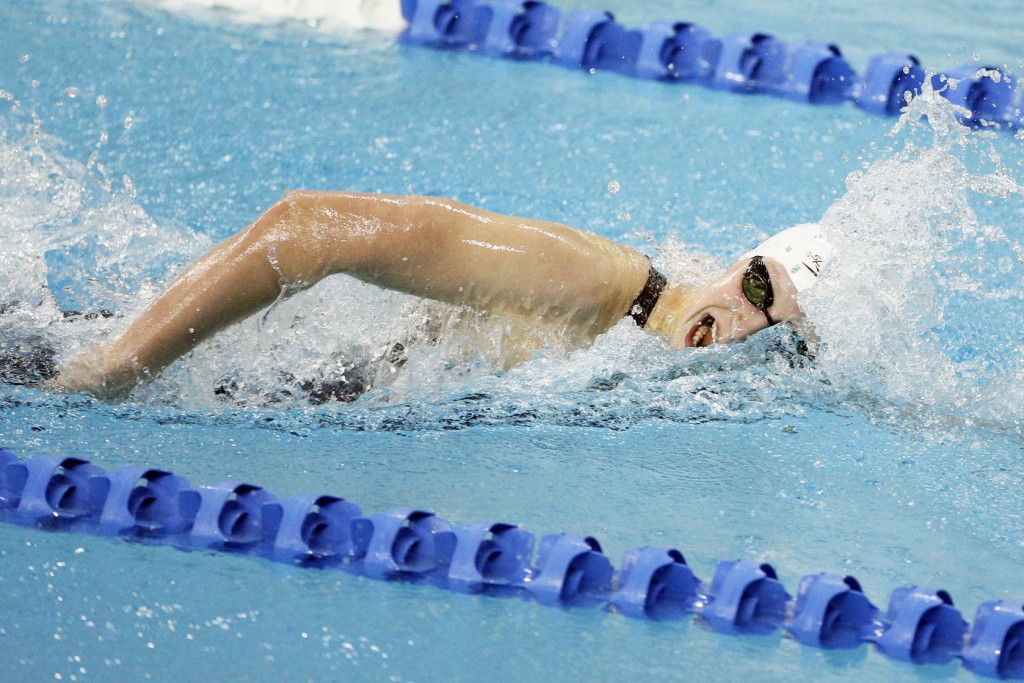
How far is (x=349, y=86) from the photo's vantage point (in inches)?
183

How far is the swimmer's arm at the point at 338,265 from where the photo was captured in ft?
7.23

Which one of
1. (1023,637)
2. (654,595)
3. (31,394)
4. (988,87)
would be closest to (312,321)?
(31,394)

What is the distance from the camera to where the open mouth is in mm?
2572

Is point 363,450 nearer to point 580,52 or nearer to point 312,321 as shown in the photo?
point 312,321

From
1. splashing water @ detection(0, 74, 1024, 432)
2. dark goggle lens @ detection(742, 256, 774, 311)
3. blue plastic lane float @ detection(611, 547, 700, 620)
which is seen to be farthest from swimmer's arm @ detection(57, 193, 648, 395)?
blue plastic lane float @ detection(611, 547, 700, 620)

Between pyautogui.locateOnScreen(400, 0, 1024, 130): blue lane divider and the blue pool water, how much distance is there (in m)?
0.21

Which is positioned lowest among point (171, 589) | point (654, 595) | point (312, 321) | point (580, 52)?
point (171, 589)

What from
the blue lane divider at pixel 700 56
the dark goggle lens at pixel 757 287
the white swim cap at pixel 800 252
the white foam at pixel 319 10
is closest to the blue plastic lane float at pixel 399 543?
the dark goggle lens at pixel 757 287

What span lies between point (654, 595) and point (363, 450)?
72cm

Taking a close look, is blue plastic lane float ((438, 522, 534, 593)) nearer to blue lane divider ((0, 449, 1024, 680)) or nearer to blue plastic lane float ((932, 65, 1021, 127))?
blue lane divider ((0, 449, 1024, 680))

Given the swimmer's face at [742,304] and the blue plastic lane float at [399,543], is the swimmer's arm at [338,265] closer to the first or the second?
the swimmer's face at [742,304]

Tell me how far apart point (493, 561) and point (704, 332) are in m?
0.83

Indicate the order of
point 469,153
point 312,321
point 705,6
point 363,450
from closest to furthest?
point 363,450 < point 312,321 < point 469,153 < point 705,6

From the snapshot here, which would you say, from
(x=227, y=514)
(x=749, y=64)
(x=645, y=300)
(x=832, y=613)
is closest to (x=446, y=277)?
(x=645, y=300)
